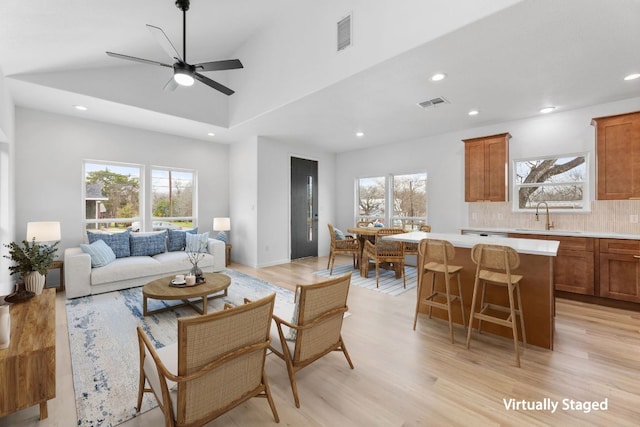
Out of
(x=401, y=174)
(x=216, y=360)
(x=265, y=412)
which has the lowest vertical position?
(x=265, y=412)

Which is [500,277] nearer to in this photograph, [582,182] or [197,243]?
[582,182]

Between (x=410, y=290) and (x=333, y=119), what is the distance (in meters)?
3.05

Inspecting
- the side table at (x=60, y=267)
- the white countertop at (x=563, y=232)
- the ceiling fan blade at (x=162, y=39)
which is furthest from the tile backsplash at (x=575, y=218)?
the side table at (x=60, y=267)

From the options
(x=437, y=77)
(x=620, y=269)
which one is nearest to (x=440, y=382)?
(x=437, y=77)

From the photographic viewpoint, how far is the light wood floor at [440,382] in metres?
1.73

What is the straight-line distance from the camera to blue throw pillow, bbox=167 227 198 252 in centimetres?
523

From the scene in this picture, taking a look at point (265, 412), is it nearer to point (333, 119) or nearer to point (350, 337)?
point (350, 337)

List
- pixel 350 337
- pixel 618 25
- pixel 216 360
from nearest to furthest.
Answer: pixel 216 360
pixel 618 25
pixel 350 337

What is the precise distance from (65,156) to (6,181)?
1.16m

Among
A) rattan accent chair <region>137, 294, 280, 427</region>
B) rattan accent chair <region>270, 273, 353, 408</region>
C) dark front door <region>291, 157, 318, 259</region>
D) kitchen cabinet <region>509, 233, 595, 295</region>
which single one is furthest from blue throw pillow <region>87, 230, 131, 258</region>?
kitchen cabinet <region>509, 233, 595, 295</region>

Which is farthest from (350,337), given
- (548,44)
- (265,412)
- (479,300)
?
(548,44)

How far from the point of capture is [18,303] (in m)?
2.48

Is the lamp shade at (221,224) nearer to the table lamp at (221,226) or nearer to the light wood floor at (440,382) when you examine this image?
the table lamp at (221,226)

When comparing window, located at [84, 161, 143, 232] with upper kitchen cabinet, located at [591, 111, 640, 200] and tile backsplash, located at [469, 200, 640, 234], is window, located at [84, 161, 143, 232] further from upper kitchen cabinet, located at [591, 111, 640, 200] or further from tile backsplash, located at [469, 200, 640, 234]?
upper kitchen cabinet, located at [591, 111, 640, 200]
